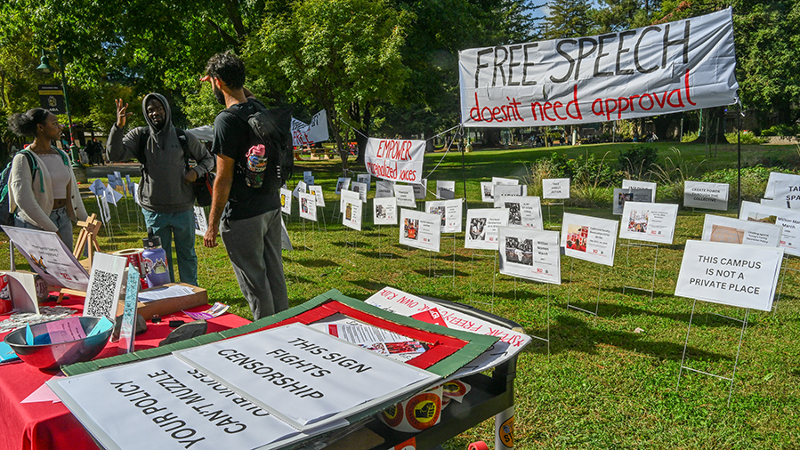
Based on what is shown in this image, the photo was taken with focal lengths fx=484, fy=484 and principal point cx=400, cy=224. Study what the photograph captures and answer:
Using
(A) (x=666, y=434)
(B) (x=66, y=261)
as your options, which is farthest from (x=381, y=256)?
(B) (x=66, y=261)

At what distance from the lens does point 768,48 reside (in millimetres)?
28422

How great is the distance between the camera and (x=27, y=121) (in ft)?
14.2

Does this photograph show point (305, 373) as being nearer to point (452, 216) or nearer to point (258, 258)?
point (258, 258)

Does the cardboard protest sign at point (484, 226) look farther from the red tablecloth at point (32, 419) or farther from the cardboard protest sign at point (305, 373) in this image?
the cardboard protest sign at point (305, 373)

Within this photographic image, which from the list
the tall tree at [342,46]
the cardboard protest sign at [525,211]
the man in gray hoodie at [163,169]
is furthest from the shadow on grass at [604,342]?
the tall tree at [342,46]

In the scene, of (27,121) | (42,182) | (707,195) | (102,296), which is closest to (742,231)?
(707,195)

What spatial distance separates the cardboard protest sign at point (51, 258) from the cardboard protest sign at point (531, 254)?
3.54m

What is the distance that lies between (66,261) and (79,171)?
66.1ft

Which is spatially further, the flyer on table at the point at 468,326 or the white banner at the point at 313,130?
the white banner at the point at 313,130

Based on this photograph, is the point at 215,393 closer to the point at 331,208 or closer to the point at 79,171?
the point at 331,208

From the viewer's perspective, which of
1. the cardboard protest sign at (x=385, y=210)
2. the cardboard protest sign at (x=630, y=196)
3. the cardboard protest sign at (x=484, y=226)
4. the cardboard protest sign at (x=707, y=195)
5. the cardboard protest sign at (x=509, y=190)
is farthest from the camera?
the cardboard protest sign at (x=630, y=196)

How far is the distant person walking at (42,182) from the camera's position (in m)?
4.19

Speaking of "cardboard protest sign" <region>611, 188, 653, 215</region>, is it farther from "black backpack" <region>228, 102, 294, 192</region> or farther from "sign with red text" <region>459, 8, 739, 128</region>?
"black backpack" <region>228, 102, 294, 192</region>

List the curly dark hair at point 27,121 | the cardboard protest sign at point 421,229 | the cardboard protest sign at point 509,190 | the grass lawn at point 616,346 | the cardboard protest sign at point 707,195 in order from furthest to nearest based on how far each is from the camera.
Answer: the cardboard protest sign at point 509,190, the cardboard protest sign at point 707,195, the cardboard protest sign at point 421,229, the curly dark hair at point 27,121, the grass lawn at point 616,346
